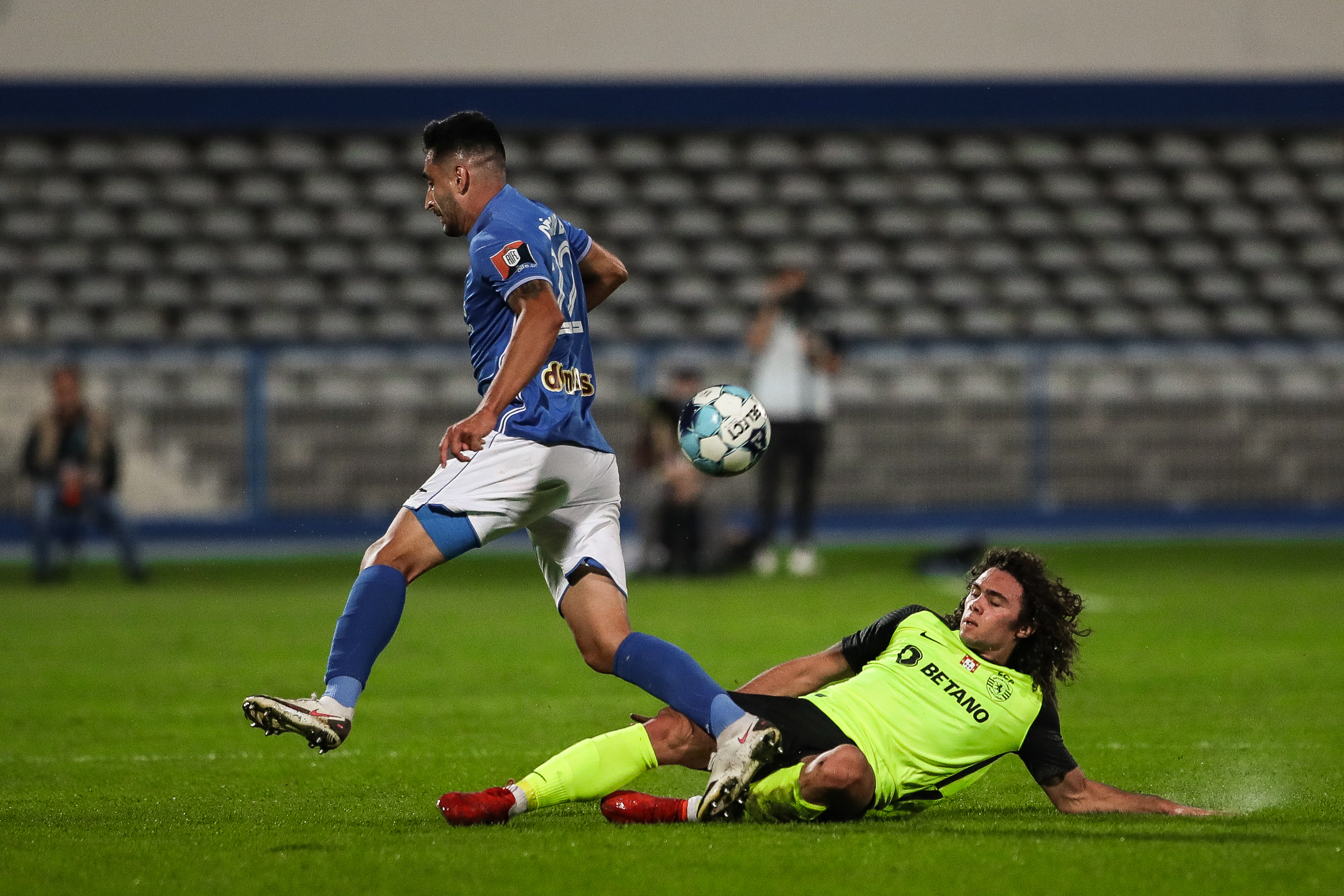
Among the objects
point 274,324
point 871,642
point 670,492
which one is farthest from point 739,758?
point 274,324

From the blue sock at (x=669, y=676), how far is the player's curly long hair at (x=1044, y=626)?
90 centimetres

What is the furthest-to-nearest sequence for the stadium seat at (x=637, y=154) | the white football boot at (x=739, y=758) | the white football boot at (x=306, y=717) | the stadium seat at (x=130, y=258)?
the stadium seat at (x=637, y=154) → the stadium seat at (x=130, y=258) → the white football boot at (x=739, y=758) → the white football boot at (x=306, y=717)

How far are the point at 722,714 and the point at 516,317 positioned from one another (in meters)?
1.24

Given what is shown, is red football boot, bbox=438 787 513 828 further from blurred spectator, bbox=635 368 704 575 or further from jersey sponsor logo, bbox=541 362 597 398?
blurred spectator, bbox=635 368 704 575

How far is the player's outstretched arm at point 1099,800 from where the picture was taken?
15.9 ft

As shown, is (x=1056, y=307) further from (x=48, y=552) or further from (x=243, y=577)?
(x=48, y=552)

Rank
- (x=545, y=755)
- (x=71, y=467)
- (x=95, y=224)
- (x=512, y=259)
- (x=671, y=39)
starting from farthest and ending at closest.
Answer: (x=95, y=224) → (x=671, y=39) → (x=71, y=467) → (x=545, y=755) → (x=512, y=259)

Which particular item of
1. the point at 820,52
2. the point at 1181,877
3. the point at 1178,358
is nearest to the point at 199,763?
the point at 1181,877

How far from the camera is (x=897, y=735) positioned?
4.82 m

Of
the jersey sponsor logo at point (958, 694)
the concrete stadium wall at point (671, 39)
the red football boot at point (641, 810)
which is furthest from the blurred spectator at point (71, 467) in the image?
the jersey sponsor logo at point (958, 694)

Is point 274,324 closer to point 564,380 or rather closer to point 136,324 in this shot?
point 136,324

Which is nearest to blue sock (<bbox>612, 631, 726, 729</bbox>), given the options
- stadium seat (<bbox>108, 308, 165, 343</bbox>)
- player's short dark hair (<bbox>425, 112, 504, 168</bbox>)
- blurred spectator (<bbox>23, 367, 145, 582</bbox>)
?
player's short dark hair (<bbox>425, 112, 504, 168</bbox>)

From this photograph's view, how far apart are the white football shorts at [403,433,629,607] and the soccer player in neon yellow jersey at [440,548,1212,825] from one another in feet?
1.64

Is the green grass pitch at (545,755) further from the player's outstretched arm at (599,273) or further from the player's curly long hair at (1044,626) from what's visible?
the player's outstretched arm at (599,273)
